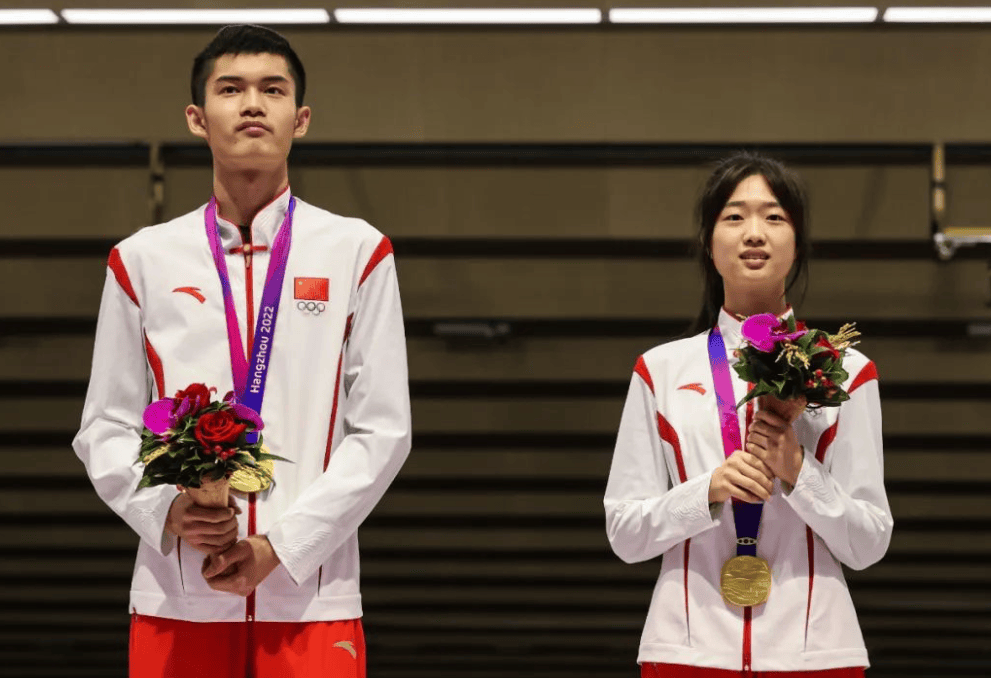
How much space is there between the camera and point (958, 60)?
321 inches

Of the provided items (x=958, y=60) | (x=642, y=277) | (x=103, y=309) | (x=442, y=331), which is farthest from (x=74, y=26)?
(x=103, y=309)

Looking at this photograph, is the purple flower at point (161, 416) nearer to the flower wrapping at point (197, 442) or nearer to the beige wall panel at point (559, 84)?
the flower wrapping at point (197, 442)

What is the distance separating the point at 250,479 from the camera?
7.35 feet

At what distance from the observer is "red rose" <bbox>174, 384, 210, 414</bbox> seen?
2.29m

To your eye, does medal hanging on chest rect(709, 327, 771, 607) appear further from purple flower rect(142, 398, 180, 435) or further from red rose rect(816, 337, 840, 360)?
purple flower rect(142, 398, 180, 435)

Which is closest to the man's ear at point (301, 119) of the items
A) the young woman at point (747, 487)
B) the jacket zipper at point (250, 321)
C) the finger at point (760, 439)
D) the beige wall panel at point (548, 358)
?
the jacket zipper at point (250, 321)

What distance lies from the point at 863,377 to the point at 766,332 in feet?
1.48

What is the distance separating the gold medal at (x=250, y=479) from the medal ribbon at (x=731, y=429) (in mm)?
1043

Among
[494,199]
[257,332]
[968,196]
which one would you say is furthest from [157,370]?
[968,196]

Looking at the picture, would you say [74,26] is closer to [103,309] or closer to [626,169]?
[626,169]

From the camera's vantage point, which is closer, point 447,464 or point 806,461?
point 806,461

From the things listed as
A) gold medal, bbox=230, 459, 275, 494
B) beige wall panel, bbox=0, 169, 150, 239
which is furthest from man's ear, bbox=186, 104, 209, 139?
beige wall panel, bbox=0, 169, 150, 239

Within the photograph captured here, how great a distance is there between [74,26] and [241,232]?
6.28 meters

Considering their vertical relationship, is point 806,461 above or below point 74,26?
below
